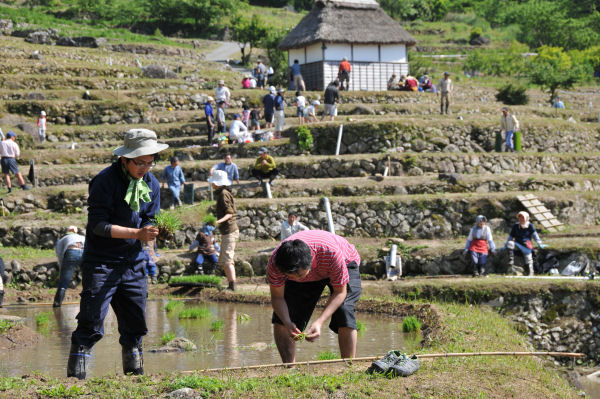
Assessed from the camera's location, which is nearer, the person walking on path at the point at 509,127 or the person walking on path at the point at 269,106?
the person walking on path at the point at 509,127

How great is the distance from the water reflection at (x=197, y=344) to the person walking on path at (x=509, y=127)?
14537 mm

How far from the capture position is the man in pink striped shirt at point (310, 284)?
5910 mm

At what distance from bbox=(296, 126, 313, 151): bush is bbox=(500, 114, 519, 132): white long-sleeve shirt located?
22.3 ft

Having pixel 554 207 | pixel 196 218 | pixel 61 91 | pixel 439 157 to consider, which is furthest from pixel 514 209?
pixel 61 91

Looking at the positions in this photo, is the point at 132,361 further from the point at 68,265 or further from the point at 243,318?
the point at 68,265

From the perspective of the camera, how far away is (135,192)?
5824 mm

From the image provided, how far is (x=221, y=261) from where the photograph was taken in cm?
1427

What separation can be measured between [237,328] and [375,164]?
1237 cm

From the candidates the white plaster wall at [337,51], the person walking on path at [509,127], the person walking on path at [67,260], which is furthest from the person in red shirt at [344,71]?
the person walking on path at [67,260]

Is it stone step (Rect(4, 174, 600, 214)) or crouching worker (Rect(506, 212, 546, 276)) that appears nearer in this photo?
crouching worker (Rect(506, 212, 546, 276))

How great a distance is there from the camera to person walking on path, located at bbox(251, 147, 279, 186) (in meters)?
19.8

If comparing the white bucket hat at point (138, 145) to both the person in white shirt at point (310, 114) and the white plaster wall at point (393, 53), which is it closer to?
the person in white shirt at point (310, 114)

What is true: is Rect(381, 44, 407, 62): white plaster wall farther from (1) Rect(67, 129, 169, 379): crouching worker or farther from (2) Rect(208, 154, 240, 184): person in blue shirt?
(1) Rect(67, 129, 169, 379): crouching worker

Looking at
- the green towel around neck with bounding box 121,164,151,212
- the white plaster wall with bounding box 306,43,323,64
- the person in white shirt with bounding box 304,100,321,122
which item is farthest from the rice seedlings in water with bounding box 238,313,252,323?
the white plaster wall with bounding box 306,43,323,64
